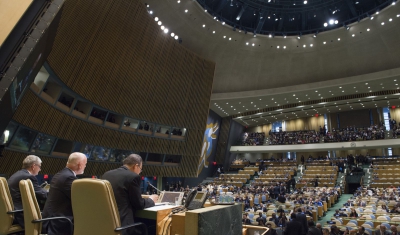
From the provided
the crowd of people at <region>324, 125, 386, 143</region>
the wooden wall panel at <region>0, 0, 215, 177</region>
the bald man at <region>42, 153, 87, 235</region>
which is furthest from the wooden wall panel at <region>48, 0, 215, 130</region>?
the crowd of people at <region>324, 125, 386, 143</region>

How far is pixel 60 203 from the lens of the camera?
253 cm

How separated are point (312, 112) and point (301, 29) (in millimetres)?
11094

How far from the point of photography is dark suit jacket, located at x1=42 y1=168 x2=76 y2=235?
2.46 metres

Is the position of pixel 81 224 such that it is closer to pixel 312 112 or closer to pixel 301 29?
pixel 301 29

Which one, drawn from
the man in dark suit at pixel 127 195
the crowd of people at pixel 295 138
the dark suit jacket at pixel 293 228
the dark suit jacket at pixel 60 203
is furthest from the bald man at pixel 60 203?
the crowd of people at pixel 295 138

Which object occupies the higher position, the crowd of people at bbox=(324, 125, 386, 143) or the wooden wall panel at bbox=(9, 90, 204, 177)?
the crowd of people at bbox=(324, 125, 386, 143)

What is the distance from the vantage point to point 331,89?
22.4 meters

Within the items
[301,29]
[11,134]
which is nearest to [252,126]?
[301,29]

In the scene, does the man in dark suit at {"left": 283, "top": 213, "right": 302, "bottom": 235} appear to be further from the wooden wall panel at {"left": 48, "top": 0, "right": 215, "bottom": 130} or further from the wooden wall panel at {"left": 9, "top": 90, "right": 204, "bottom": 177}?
the wooden wall panel at {"left": 48, "top": 0, "right": 215, "bottom": 130}

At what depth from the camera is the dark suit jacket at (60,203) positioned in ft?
8.05

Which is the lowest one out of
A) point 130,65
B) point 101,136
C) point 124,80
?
point 101,136

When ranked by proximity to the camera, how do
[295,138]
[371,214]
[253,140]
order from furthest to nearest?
[253,140] < [295,138] < [371,214]

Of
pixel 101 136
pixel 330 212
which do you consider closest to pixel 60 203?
pixel 101 136

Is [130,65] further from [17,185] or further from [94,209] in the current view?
[94,209]
